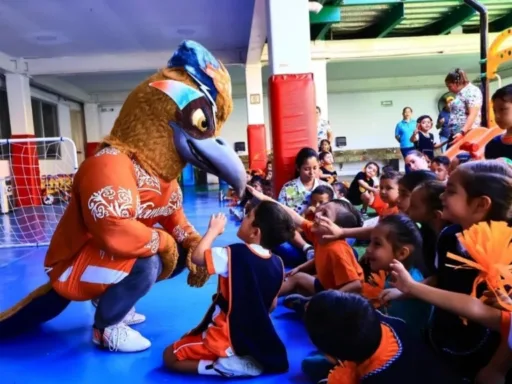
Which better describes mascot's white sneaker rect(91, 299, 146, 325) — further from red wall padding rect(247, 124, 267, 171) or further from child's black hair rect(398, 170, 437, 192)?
red wall padding rect(247, 124, 267, 171)

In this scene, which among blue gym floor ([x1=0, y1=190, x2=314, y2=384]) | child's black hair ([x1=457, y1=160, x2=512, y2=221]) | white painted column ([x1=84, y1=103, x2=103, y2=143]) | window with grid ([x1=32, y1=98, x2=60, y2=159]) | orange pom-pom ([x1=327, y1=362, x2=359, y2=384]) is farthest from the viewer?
white painted column ([x1=84, y1=103, x2=103, y2=143])

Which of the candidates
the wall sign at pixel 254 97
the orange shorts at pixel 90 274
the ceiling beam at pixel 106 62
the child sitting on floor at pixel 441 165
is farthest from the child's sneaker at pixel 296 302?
the wall sign at pixel 254 97

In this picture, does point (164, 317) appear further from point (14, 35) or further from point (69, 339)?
point (14, 35)

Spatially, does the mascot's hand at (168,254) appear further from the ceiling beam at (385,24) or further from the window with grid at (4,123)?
the window with grid at (4,123)

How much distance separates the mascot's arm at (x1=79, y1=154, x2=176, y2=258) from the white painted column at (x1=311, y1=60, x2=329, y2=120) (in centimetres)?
700

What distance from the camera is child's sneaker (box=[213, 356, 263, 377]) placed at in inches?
71.0

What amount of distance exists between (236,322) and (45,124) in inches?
468

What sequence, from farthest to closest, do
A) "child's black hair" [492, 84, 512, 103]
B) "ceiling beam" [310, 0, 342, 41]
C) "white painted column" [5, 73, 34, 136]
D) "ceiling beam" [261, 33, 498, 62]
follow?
"white painted column" [5, 73, 34, 136], "ceiling beam" [261, 33, 498, 62], "ceiling beam" [310, 0, 342, 41], "child's black hair" [492, 84, 512, 103]

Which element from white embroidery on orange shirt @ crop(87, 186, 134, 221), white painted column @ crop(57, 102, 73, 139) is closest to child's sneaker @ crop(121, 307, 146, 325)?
white embroidery on orange shirt @ crop(87, 186, 134, 221)

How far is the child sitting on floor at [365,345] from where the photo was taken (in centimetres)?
122

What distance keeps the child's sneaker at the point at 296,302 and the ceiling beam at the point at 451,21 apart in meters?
7.04

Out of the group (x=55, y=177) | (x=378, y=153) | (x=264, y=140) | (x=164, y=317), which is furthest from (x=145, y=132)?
(x=378, y=153)

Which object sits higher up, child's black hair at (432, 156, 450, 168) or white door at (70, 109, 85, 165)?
white door at (70, 109, 85, 165)

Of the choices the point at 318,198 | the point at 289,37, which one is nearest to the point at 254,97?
the point at 289,37
